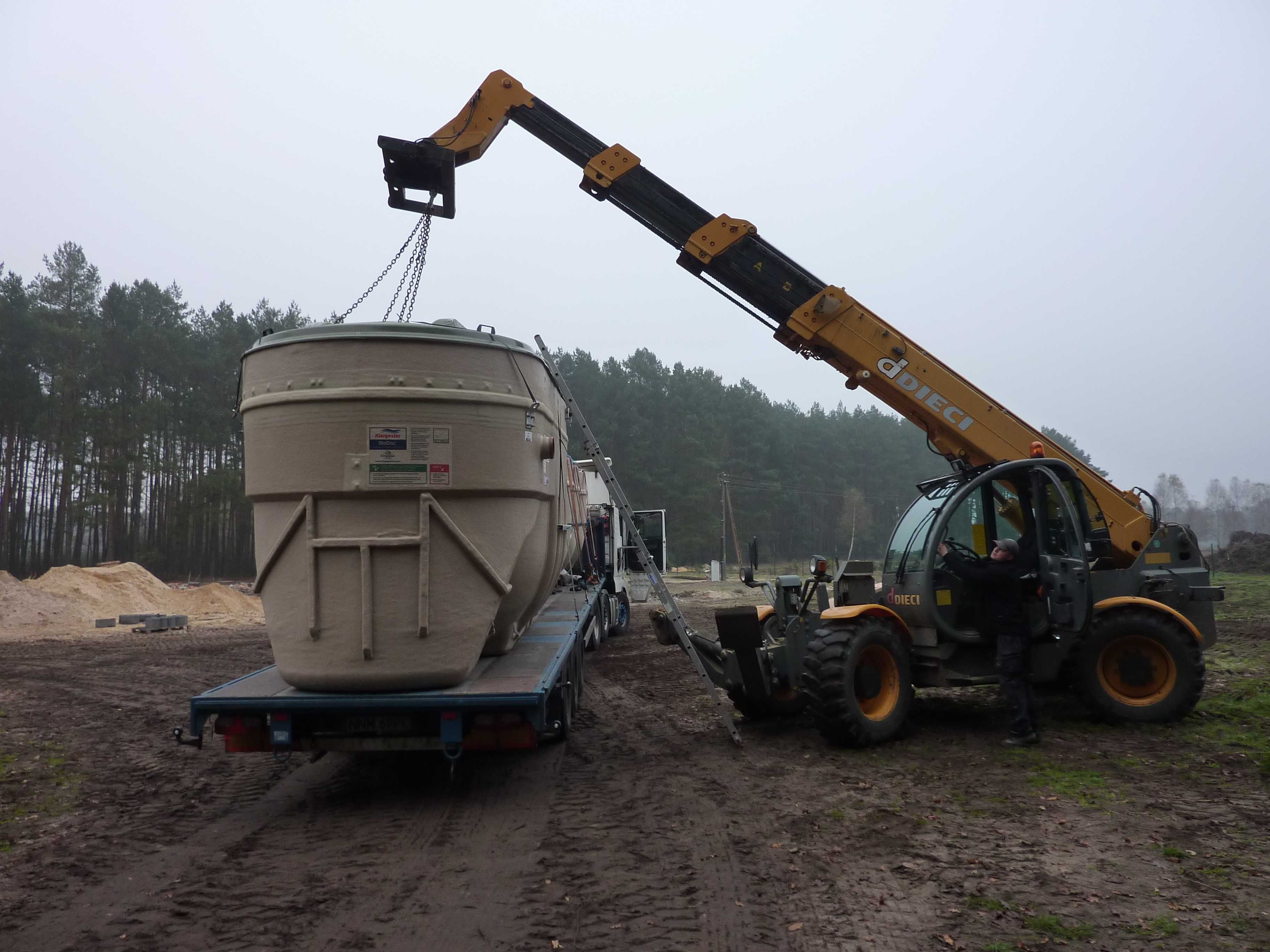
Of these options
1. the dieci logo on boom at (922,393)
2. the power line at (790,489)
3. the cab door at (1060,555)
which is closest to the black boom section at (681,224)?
the dieci logo on boom at (922,393)

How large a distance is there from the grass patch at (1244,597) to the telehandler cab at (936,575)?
478cm

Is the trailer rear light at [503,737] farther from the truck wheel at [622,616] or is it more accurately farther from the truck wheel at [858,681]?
the truck wheel at [622,616]

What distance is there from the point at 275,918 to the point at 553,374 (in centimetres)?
452

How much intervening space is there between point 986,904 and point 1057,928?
1.08 feet

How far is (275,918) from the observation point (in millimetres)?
3961

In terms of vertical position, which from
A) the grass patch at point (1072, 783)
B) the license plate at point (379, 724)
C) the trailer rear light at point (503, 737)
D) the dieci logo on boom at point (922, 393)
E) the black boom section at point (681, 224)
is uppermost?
the black boom section at point (681, 224)

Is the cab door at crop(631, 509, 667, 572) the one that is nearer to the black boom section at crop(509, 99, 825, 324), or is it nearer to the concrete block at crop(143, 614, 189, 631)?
the concrete block at crop(143, 614, 189, 631)

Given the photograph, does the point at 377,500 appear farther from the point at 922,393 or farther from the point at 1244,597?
the point at 1244,597

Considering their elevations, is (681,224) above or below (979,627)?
above

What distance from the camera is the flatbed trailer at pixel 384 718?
18.0ft

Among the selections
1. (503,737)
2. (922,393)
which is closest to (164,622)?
(503,737)

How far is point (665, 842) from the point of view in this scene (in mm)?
4836

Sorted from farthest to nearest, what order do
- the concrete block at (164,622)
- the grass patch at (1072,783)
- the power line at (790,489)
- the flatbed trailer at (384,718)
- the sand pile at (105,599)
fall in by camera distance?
1. the power line at (790,489)
2. the sand pile at (105,599)
3. the concrete block at (164,622)
4. the flatbed trailer at (384,718)
5. the grass patch at (1072,783)

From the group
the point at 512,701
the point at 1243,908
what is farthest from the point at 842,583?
the point at 1243,908
